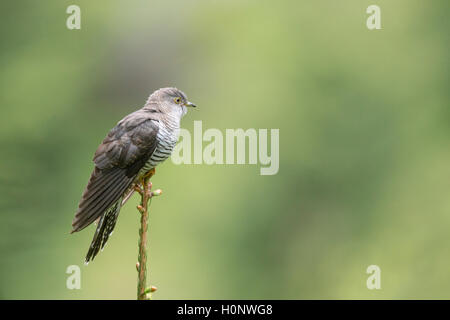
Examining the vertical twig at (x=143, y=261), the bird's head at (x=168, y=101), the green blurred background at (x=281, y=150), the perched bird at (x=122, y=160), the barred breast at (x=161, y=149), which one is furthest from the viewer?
the green blurred background at (x=281, y=150)

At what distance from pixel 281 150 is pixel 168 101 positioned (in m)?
6.25

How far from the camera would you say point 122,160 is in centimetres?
298

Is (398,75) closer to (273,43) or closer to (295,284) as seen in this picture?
(273,43)

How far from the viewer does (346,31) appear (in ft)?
33.8

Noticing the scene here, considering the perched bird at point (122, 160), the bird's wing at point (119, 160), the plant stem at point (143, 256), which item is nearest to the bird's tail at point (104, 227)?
the perched bird at point (122, 160)

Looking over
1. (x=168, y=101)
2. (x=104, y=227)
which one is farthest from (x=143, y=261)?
(x=168, y=101)

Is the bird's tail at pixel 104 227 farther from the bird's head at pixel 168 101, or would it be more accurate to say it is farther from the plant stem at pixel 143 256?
the bird's head at pixel 168 101

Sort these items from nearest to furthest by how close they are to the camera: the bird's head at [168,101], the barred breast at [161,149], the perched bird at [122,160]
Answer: the perched bird at [122,160] → the barred breast at [161,149] → the bird's head at [168,101]

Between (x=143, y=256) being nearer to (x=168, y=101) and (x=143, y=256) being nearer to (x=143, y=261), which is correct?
(x=143, y=261)

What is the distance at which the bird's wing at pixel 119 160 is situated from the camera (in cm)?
271

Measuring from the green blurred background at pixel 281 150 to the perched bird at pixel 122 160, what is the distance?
1.89 meters

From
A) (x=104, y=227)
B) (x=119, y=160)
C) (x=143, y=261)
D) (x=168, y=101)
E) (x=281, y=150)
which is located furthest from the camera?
(x=281, y=150)

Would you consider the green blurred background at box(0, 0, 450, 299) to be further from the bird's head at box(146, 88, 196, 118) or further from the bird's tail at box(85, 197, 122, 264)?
the bird's tail at box(85, 197, 122, 264)

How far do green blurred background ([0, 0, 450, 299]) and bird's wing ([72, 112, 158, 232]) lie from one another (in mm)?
1887
